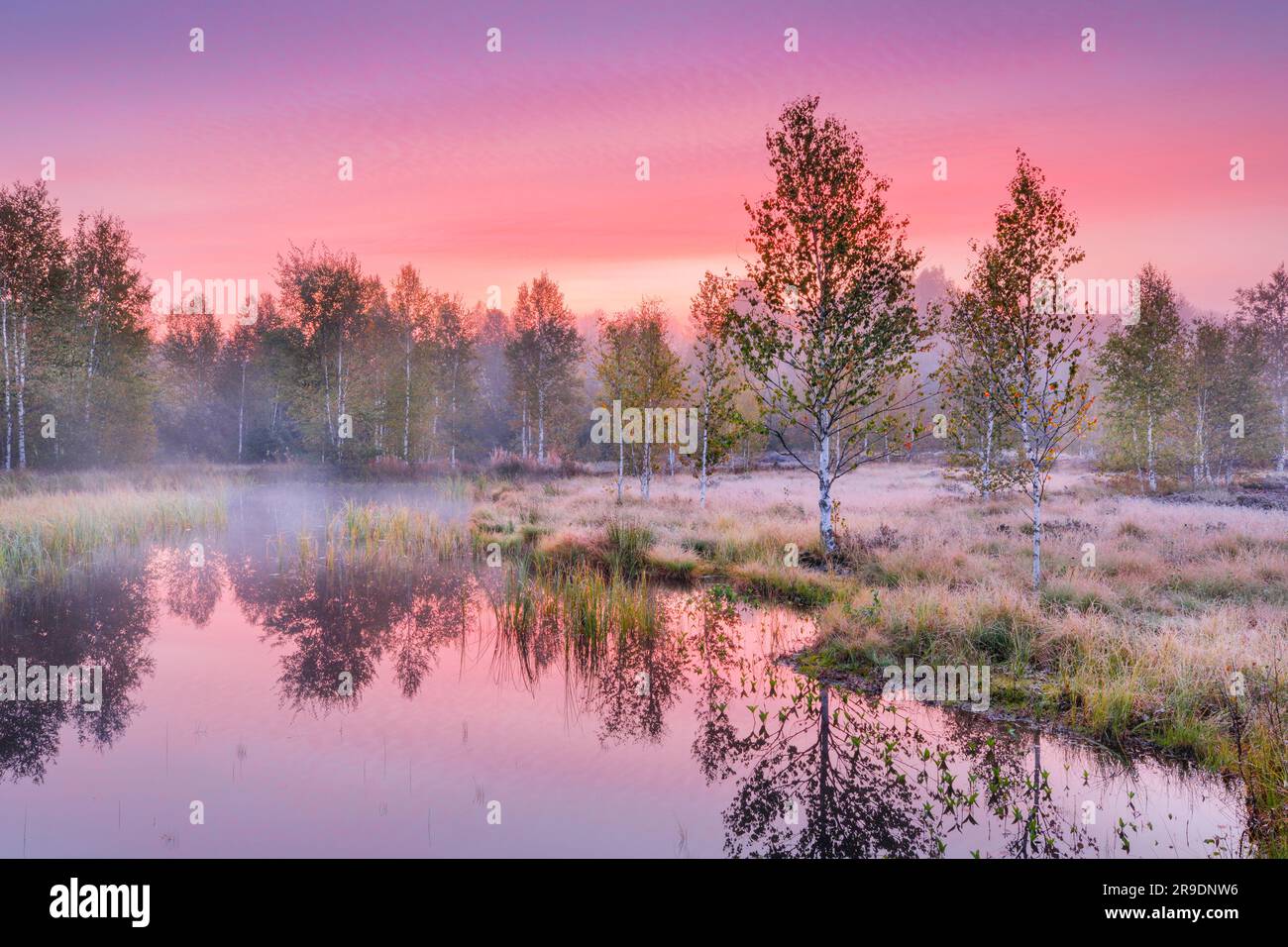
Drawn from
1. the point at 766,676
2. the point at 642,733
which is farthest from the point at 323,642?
the point at 766,676

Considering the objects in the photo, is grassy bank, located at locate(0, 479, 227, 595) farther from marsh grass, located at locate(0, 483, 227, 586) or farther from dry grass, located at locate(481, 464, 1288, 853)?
dry grass, located at locate(481, 464, 1288, 853)

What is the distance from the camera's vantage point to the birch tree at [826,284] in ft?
56.3

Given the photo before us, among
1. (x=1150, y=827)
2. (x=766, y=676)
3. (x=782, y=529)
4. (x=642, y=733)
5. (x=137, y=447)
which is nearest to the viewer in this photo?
(x=1150, y=827)

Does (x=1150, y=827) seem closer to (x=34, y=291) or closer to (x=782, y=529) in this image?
(x=782, y=529)

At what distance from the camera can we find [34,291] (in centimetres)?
3322

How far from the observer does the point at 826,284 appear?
17625 mm

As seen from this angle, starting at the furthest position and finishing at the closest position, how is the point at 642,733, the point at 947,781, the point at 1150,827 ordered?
the point at 642,733 < the point at 947,781 < the point at 1150,827

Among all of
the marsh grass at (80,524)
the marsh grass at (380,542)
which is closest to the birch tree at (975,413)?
the marsh grass at (380,542)

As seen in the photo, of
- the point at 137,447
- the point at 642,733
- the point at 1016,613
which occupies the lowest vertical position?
the point at 642,733

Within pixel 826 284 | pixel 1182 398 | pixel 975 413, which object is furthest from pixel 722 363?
pixel 1182 398

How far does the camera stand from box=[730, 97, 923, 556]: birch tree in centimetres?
1716

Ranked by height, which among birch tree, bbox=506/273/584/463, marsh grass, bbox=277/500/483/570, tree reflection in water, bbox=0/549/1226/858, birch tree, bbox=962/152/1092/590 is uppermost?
birch tree, bbox=506/273/584/463

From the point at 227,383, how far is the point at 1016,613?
62169 mm

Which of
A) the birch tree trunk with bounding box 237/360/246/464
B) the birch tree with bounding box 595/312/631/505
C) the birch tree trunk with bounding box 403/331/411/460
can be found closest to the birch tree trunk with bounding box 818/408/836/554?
the birch tree with bounding box 595/312/631/505
